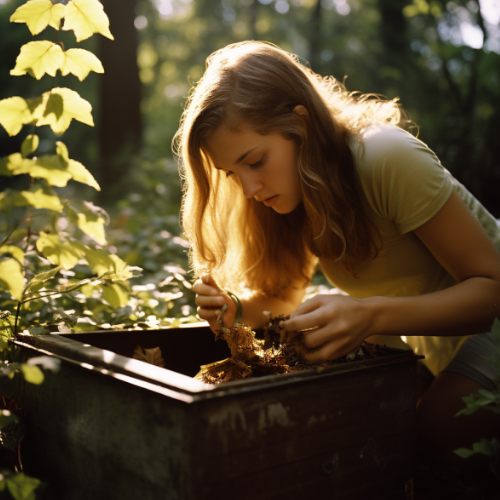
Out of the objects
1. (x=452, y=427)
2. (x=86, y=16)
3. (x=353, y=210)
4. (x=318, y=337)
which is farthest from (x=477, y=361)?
(x=86, y=16)

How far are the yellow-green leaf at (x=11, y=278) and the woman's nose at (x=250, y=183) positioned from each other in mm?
834

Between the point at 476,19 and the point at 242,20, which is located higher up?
the point at 242,20

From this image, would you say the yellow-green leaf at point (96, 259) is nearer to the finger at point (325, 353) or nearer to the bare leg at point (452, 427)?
the finger at point (325, 353)

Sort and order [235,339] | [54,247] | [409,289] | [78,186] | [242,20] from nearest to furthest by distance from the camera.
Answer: [54,247] → [235,339] → [409,289] → [78,186] → [242,20]

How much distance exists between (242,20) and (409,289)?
1769cm

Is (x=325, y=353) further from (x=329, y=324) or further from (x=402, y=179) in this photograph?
(x=402, y=179)

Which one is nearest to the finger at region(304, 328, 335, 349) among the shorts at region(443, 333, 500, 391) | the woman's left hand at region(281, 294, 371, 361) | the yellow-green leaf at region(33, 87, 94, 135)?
the woman's left hand at region(281, 294, 371, 361)

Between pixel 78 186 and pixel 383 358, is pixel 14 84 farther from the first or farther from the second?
pixel 383 358

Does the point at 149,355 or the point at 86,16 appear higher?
the point at 86,16

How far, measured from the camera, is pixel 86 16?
48.6 inches

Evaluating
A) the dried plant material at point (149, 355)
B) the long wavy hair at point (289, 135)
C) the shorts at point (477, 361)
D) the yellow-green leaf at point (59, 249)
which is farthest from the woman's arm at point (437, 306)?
the dried plant material at point (149, 355)

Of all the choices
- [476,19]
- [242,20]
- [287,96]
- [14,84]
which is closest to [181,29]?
[242,20]

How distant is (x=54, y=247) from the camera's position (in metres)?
1.14

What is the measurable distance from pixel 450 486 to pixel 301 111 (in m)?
1.30
